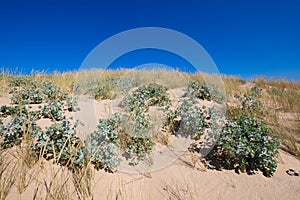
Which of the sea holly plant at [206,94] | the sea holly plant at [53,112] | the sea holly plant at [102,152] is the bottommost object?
the sea holly plant at [102,152]

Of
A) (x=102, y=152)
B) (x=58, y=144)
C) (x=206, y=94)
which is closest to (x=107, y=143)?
(x=102, y=152)

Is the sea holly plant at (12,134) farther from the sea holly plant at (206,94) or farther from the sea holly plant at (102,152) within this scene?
the sea holly plant at (206,94)

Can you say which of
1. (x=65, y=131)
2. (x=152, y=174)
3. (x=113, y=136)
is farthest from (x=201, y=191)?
(x=65, y=131)

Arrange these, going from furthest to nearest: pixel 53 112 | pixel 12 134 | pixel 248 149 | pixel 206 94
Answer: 1. pixel 206 94
2. pixel 53 112
3. pixel 12 134
4. pixel 248 149

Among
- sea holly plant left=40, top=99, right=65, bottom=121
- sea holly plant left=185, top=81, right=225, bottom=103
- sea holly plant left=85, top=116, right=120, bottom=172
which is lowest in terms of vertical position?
sea holly plant left=85, top=116, right=120, bottom=172

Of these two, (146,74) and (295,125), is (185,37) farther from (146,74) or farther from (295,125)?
(146,74)

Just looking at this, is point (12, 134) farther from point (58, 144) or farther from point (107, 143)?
point (107, 143)

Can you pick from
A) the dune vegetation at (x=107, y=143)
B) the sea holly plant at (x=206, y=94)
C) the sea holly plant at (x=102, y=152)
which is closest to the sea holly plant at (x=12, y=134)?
the dune vegetation at (x=107, y=143)

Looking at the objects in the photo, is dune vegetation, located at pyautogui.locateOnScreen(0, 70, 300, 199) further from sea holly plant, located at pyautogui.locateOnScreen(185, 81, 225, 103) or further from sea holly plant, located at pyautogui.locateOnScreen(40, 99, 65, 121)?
sea holly plant, located at pyautogui.locateOnScreen(185, 81, 225, 103)

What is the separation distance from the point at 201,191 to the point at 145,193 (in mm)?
800

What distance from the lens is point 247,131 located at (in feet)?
10.9

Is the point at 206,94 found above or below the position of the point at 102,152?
above

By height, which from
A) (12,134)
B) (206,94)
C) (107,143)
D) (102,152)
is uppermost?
(206,94)

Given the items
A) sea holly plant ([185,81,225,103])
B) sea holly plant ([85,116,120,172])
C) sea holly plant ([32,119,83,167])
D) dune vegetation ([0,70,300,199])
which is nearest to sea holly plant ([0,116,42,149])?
dune vegetation ([0,70,300,199])
